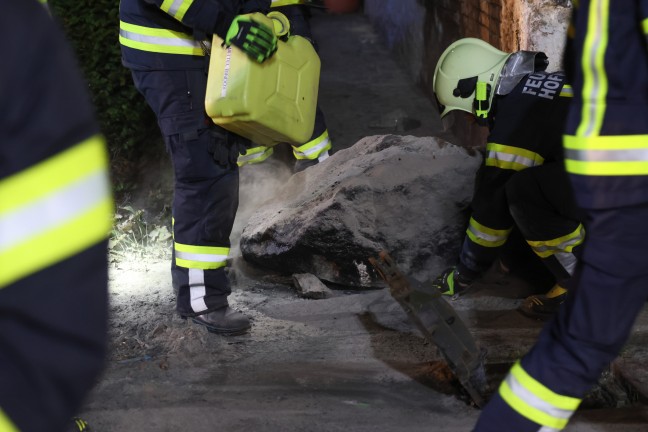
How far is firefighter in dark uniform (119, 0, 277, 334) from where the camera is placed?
3.07 metres

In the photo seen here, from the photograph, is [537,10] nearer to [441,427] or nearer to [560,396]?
[441,427]

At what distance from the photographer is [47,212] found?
84cm

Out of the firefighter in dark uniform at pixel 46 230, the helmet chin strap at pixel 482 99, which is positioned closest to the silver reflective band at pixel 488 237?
the helmet chin strap at pixel 482 99

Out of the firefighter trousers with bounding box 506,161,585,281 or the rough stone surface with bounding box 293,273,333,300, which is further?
the rough stone surface with bounding box 293,273,333,300

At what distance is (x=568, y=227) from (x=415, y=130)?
270 cm

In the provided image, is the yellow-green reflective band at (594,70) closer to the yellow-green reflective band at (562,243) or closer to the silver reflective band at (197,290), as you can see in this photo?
the yellow-green reflective band at (562,243)

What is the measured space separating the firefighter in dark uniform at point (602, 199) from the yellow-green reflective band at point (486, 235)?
1764 millimetres

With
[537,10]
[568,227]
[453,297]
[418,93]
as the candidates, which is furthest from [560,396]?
[418,93]

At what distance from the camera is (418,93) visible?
22.4 feet

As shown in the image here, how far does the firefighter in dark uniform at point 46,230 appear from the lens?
32.7 inches

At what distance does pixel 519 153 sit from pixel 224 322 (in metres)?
1.48

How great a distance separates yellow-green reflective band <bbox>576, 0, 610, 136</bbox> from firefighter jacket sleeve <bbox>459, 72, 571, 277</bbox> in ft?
5.08

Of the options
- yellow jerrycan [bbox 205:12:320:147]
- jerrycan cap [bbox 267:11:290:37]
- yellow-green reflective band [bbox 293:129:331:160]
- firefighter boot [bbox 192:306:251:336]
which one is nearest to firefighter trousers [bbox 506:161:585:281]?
yellow jerrycan [bbox 205:12:320:147]

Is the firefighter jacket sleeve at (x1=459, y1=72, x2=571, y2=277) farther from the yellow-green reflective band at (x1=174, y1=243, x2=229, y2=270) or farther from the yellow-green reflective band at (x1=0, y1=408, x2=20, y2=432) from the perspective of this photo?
the yellow-green reflective band at (x1=0, y1=408, x2=20, y2=432)
